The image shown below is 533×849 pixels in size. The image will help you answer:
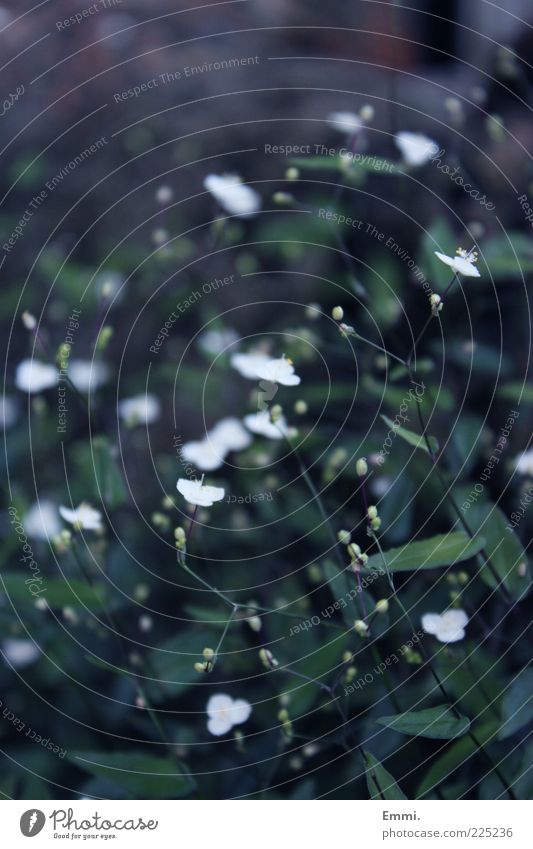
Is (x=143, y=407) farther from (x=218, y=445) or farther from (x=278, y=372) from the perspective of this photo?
(x=278, y=372)

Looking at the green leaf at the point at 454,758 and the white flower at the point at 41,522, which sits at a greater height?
the white flower at the point at 41,522

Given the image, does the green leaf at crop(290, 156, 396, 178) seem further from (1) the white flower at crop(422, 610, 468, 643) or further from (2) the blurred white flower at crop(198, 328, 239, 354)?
(1) the white flower at crop(422, 610, 468, 643)

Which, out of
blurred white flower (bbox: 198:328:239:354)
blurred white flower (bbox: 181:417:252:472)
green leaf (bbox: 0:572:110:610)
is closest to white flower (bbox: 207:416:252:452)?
blurred white flower (bbox: 181:417:252:472)

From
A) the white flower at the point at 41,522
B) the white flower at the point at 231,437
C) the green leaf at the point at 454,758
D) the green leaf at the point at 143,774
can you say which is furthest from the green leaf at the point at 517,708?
the white flower at the point at 41,522

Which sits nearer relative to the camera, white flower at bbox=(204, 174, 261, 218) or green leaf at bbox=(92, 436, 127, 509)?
green leaf at bbox=(92, 436, 127, 509)

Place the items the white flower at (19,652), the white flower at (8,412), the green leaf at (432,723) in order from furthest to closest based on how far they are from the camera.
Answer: the white flower at (8,412), the white flower at (19,652), the green leaf at (432,723)

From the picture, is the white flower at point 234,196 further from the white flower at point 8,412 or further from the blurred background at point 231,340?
the white flower at point 8,412

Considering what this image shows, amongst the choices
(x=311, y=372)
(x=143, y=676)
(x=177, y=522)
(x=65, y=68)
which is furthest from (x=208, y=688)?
(x=65, y=68)

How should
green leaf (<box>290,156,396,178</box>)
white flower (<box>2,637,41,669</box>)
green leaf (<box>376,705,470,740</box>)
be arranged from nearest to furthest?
green leaf (<box>376,705,470,740</box>)
green leaf (<box>290,156,396,178</box>)
white flower (<box>2,637,41,669</box>)
